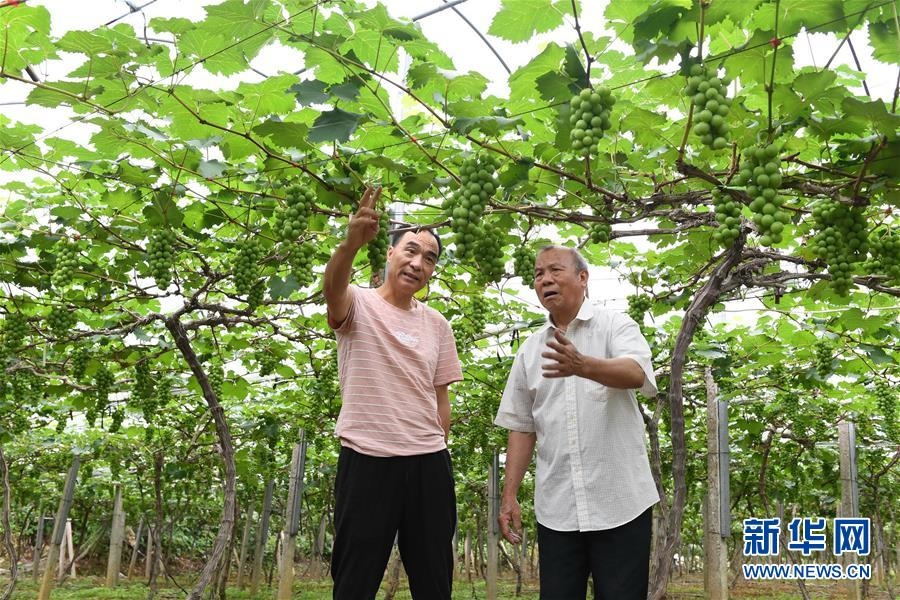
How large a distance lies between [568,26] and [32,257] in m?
4.94

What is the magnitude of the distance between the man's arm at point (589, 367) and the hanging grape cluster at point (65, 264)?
378cm

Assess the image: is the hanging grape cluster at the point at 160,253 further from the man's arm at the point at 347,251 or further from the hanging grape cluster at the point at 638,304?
the hanging grape cluster at the point at 638,304

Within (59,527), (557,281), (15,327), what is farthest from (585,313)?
(59,527)

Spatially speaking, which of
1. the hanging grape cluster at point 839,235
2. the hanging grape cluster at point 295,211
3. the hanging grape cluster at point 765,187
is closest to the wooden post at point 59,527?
the hanging grape cluster at point 295,211

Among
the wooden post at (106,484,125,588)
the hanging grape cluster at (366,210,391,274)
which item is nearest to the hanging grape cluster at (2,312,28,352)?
the hanging grape cluster at (366,210,391,274)

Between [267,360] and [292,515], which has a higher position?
[267,360]

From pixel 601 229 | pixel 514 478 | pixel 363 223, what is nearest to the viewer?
pixel 363 223

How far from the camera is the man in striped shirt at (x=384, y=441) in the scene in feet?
9.04

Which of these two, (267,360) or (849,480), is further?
(849,480)

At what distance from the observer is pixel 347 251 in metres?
2.70

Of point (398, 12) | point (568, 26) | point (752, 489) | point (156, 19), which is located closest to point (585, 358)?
point (568, 26)

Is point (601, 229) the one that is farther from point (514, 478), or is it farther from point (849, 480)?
point (849, 480)

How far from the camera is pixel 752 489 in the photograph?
48.9 ft

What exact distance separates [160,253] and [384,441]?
2.33m
